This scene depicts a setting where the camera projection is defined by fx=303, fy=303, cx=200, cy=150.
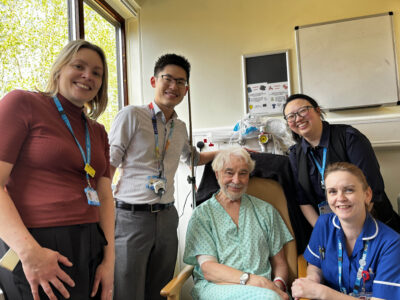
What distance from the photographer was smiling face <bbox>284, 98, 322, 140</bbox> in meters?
1.68

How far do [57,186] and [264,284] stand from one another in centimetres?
109

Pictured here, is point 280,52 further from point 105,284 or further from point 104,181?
point 105,284

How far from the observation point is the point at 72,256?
949 millimetres

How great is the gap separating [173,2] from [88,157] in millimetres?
2497

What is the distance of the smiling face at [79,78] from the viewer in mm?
1073

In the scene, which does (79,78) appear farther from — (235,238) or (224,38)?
(224,38)

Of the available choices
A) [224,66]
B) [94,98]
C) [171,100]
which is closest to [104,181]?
[94,98]

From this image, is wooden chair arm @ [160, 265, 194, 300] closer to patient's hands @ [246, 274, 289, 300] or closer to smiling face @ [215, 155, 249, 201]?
patient's hands @ [246, 274, 289, 300]

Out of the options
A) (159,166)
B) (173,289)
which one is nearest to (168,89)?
(159,166)

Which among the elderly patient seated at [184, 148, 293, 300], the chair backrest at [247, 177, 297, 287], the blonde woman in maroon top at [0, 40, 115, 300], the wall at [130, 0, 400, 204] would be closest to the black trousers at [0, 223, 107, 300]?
the blonde woman in maroon top at [0, 40, 115, 300]

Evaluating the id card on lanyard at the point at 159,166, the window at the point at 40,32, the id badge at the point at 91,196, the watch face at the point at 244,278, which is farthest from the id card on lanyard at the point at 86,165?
the watch face at the point at 244,278

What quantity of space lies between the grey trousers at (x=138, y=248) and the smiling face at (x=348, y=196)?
34.8 inches

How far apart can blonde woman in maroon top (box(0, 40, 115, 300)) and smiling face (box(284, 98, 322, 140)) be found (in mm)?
1068

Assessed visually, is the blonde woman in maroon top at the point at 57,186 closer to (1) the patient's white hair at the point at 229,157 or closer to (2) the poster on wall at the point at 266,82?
(1) the patient's white hair at the point at 229,157
